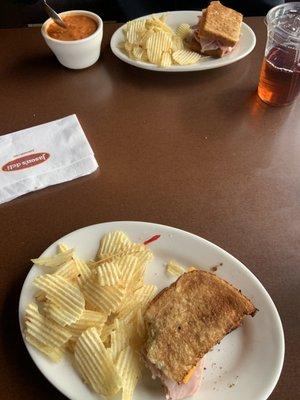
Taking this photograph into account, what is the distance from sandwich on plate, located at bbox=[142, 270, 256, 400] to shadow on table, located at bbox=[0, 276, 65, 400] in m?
0.18

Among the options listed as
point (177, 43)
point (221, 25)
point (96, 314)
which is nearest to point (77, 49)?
point (177, 43)

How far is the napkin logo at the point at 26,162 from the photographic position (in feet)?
3.43

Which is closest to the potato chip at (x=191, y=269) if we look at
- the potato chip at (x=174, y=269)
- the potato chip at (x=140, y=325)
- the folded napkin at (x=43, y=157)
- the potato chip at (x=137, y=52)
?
the potato chip at (x=174, y=269)

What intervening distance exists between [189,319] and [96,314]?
15 centimetres

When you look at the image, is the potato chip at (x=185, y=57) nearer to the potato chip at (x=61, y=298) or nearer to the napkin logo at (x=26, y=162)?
the napkin logo at (x=26, y=162)

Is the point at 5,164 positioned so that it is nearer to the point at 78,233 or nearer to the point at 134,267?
the point at 78,233

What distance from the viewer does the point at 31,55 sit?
1.36m

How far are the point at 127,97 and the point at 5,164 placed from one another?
390 millimetres

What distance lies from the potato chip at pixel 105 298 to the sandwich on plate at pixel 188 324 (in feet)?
0.18

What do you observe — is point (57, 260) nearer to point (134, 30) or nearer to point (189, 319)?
point (189, 319)

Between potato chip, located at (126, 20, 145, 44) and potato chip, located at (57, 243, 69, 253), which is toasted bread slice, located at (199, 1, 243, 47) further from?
potato chip, located at (57, 243, 69, 253)

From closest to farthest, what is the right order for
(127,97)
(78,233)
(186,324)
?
(186,324), (78,233), (127,97)

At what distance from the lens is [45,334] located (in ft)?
2.38

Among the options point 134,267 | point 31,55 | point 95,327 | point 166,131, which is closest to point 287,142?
point 166,131
